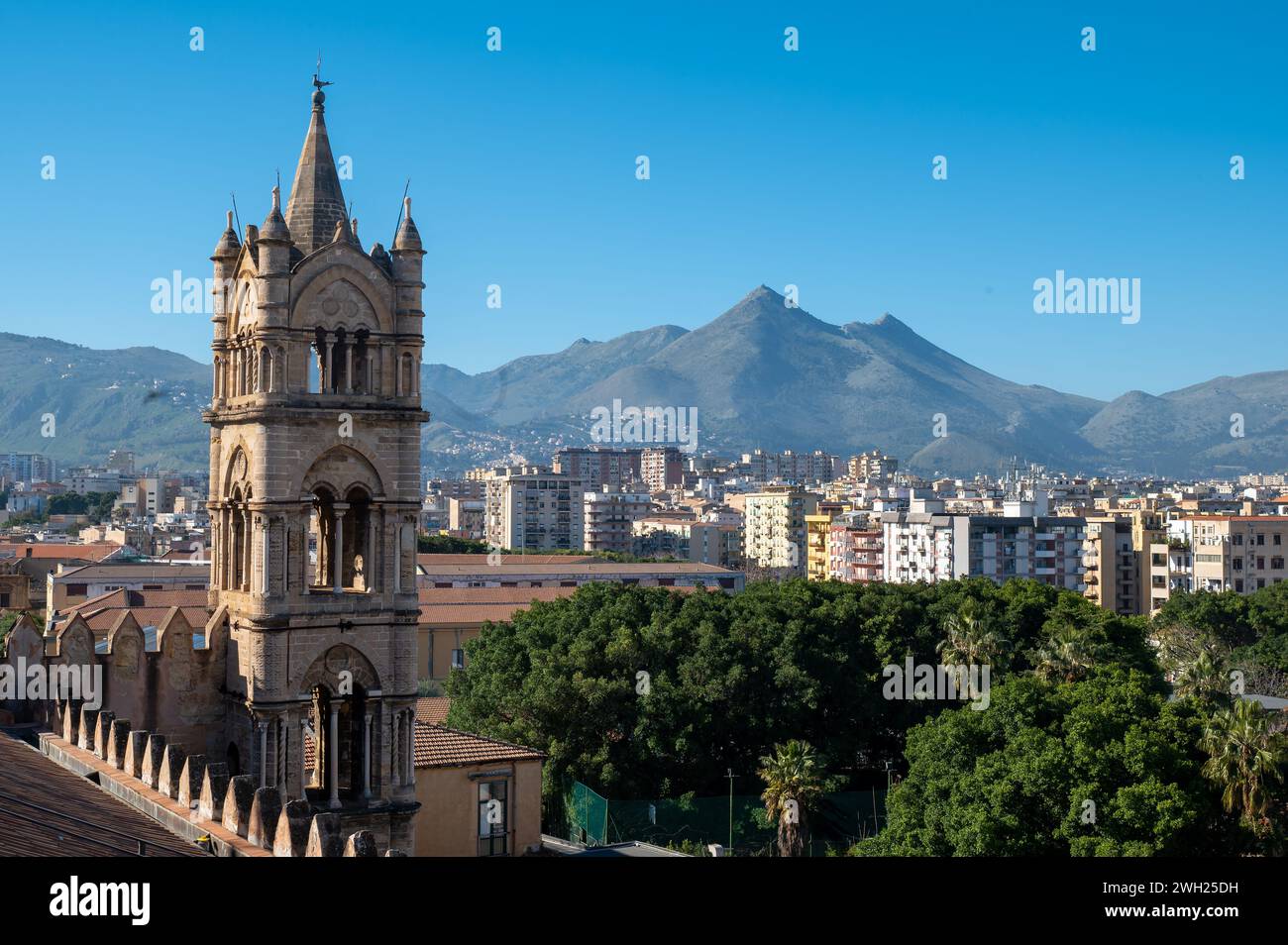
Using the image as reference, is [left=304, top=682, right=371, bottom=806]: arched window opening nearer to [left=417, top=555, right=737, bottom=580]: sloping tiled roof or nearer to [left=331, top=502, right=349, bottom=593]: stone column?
[left=331, top=502, right=349, bottom=593]: stone column

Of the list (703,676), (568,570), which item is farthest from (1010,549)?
(703,676)

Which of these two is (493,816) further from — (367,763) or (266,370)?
(266,370)

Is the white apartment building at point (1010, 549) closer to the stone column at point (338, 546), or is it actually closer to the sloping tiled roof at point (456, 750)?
the sloping tiled roof at point (456, 750)

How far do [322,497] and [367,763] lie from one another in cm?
474

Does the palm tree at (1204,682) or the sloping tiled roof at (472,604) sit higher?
the sloping tiled roof at (472,604)

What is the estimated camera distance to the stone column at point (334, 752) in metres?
25.9

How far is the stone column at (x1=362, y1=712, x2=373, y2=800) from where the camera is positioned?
26.1 meters

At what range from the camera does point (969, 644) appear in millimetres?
59219

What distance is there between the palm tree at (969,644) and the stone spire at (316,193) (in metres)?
38.9

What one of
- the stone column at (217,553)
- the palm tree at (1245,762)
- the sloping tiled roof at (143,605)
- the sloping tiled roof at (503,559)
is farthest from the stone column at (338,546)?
the sloping tiled roof at (503,559)

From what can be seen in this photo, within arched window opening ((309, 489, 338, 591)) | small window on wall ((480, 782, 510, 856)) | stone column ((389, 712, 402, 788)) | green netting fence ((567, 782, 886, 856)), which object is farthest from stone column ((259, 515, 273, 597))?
green netting fence ((567, 782, 886, 856))

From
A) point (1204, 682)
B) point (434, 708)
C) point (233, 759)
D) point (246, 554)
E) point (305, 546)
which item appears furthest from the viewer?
point (1204, 682)

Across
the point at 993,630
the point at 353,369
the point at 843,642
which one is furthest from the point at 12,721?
the point at 993,630

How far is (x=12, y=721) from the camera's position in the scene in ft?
91.4
